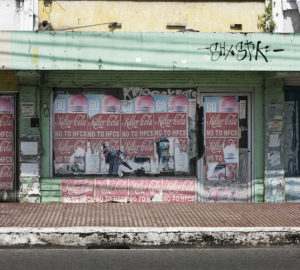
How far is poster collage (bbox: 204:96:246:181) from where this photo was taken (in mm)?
11477

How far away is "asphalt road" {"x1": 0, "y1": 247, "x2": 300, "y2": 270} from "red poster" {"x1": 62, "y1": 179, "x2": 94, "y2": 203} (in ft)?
11.8

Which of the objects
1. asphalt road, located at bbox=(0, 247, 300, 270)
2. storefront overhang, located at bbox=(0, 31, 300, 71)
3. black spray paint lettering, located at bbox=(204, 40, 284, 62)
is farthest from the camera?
black spray paint lettering, located at bbox=(204, 40, 284, 62)

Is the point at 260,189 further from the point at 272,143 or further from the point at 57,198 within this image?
the point at 57,198

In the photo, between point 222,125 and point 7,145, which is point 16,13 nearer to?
point 7,145

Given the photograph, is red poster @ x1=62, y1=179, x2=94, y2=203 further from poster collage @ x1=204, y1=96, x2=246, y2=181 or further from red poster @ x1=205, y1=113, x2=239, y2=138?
red poster @ x1=205, y1=113, x2=239, y2=138

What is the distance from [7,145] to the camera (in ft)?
37.1

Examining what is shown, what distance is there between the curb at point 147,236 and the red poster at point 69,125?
11.7 ft

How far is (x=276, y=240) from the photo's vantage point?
26.9 ft

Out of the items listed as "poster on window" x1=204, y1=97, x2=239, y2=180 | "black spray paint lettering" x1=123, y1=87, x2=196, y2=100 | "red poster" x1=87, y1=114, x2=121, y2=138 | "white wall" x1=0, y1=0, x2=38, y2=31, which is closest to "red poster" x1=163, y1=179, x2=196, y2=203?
"poster on window" x1=204, y1=97, x2=239, y2=180

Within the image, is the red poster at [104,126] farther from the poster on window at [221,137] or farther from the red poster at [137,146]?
the poster on window at [221,137]

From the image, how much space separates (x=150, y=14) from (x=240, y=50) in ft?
7.53

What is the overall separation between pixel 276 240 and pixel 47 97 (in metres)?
5.67

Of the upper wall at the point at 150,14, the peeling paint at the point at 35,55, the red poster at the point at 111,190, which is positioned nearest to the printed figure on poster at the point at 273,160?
the upper wall at the point at 150,14

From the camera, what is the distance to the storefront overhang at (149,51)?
9.95m
